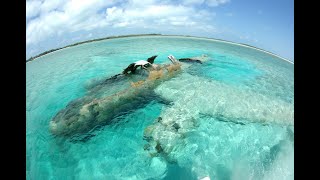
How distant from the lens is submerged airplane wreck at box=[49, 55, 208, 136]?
8.86 meters

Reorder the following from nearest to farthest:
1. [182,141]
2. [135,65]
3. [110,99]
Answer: [182,141] < [110,99] < [135,65]

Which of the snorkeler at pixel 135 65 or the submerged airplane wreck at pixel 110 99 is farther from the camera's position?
the snorkeler at pixel 135 65

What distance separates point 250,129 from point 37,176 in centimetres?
728

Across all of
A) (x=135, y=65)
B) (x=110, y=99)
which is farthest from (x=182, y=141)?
(x=135, y=65)

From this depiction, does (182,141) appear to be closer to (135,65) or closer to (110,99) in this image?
(110,99)

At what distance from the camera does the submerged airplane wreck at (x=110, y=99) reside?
29.1ft

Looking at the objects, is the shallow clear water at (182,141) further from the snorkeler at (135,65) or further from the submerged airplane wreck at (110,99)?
the snorkeler at (135,65)

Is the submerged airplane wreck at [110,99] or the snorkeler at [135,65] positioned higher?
the snorkeler at [135,65]

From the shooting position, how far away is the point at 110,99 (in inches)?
406

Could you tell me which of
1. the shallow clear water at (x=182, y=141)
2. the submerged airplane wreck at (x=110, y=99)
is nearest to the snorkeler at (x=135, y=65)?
the submerged airplane wreck at (x=110, y=99)

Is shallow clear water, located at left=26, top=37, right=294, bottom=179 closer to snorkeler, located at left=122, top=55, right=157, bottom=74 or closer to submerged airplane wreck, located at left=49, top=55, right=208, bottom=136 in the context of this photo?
submerged airplane wreck, located at left=49, top=55, right=208, bottom=136

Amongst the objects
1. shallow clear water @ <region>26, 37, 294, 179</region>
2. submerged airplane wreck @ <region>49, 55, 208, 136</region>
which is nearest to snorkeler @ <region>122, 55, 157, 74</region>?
submerged airplane wreck @ <region>49, 55, 208, 136</region>
